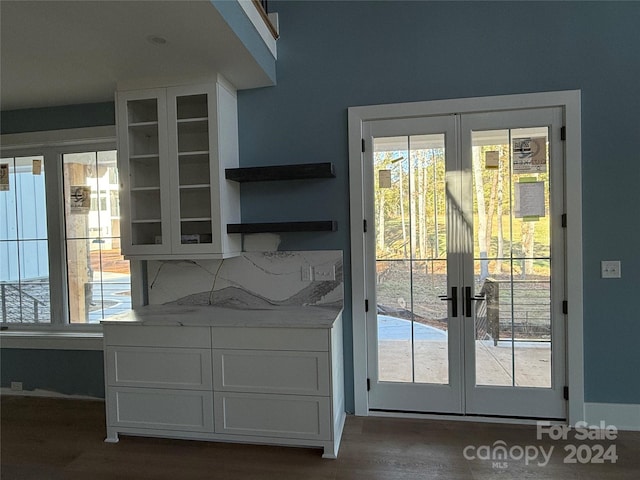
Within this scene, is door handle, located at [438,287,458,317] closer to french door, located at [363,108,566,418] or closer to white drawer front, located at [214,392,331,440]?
french door, located at [363,108,566,418]

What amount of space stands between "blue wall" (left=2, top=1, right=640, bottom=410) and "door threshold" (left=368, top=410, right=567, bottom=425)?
1.03ft

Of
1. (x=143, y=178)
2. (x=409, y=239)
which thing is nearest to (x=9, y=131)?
(x=143, y=178)

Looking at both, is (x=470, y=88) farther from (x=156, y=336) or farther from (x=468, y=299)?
(x=156, y=336)

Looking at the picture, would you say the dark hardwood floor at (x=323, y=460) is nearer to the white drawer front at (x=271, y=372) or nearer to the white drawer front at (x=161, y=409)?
the white drawer front at (x=161, y=409)

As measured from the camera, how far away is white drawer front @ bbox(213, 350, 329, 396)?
2291mm

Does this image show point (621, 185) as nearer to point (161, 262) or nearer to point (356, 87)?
point (356, 87)

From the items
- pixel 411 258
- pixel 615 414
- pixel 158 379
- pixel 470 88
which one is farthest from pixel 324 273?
pixel 615 414

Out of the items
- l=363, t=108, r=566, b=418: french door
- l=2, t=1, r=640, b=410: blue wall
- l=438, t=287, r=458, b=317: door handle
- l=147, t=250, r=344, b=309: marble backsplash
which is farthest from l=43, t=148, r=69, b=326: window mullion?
l=438, t=287, r=458, b=317: door handle

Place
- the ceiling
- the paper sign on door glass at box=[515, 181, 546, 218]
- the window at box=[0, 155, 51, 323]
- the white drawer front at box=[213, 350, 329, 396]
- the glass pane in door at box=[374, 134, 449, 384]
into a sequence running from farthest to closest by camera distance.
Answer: the window at box=[0, 155, 51, 323] → the glass pane in door at box=[374, 134, 449, 384] → the paper sign on door glass at box=[515, 181, 546, 218] → the white drawer front at box=[213, 350, 329, 396] → the ceiling

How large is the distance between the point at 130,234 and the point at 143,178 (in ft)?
1.43

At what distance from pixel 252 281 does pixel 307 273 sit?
439 millimetres

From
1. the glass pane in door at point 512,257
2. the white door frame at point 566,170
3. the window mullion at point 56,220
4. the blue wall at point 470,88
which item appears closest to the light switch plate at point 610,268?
the blue wall at point 470,88

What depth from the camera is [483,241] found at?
2691 mm

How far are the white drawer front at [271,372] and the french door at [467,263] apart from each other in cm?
66
